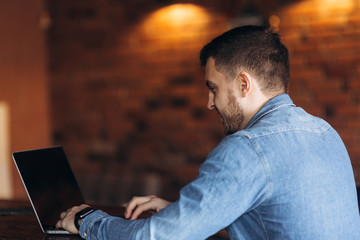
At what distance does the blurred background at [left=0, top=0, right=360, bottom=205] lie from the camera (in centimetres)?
311

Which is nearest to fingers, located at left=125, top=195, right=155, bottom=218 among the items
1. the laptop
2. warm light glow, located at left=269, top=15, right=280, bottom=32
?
the laptop

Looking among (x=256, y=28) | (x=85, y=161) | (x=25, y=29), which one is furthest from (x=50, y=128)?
(x=256, y=28)

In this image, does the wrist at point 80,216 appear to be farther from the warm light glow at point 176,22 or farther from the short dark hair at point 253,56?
the warm light glow at point 176,22

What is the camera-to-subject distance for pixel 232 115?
4.47 feet

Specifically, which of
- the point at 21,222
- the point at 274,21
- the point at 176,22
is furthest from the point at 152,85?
the point at 21,222

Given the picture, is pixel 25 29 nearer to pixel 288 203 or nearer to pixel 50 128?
pixel 50 128

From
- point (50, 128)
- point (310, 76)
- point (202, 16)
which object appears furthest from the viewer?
point (50, 128)

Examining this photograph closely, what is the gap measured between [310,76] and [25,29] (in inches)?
101

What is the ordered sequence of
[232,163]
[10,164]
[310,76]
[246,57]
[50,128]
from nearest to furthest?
[232,163], [246,57], [310,76], [10,164], [50,128]

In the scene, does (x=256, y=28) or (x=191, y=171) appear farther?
(x=191, y=171)

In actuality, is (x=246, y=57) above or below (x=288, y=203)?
above

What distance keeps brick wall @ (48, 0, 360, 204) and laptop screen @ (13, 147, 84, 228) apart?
4.23ft

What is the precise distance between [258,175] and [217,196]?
114 mm

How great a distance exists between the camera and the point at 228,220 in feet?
3.67
